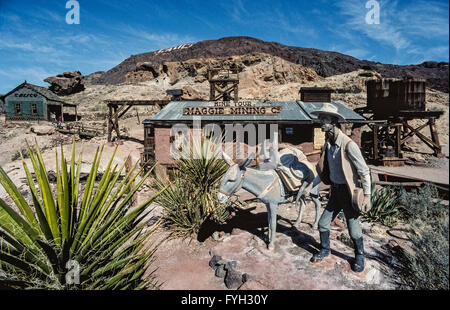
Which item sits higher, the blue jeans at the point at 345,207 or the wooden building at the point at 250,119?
the wooden building at the point at 250,119

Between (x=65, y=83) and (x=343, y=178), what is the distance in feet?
186

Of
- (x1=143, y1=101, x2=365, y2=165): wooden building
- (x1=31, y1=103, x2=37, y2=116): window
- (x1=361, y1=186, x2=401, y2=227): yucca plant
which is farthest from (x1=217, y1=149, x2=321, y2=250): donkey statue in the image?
(x1=31, y1=103, x2=37, y2=116): window

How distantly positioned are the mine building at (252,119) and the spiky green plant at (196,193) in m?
5.26

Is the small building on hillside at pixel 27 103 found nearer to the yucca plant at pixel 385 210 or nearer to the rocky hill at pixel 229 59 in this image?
the rocky hill at pixel 229 59

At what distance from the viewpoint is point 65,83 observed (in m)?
44.9

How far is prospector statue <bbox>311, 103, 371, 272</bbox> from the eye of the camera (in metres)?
3.02

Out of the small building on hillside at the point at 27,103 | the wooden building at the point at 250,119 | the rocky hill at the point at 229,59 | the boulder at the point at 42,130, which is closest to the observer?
the wooden building at the point at 250,119

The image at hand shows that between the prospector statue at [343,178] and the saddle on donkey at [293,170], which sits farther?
the saddle on donkey at [293,170]

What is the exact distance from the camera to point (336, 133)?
A: 3203 millimetres

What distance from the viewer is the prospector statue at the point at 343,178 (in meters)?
3.02

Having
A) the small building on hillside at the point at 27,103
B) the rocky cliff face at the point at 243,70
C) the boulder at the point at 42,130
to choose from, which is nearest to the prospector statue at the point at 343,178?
the boulder at the point at 42,130

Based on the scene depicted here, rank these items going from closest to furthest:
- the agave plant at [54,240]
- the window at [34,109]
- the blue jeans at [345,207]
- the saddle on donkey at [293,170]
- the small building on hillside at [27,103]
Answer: the agave plant at [54,240]
the blue jeans at [345,207]
the saddle on donkey at [293,170]
the small building on hillside at [27,103]
the window at [34,109]

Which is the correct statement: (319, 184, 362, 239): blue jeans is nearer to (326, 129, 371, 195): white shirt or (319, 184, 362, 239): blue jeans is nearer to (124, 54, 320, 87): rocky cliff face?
(326, 129, 371, 195): white shirt
